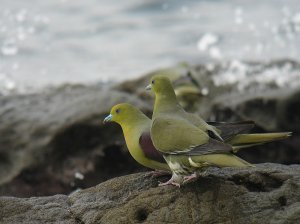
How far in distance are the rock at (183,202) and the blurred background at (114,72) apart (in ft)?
11.0

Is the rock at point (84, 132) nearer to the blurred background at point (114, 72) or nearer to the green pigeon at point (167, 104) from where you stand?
the blurred background at point (114, 72)

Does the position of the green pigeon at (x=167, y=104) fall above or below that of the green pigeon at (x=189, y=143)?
above

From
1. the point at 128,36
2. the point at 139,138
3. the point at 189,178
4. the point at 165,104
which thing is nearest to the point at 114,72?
the point at 128,36

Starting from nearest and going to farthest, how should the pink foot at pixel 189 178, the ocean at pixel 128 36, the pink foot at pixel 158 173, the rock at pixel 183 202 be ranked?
the rock at pixel 183 202 → the pink foot at pixel 189 178 → the pink foot at pixel 158 173 → the ocean at pixel 128 36

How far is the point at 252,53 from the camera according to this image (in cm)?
1538

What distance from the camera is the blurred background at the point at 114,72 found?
331 inches

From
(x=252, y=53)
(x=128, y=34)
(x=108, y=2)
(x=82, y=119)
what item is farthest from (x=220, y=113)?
(x=108, y=2)

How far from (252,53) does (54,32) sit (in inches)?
174

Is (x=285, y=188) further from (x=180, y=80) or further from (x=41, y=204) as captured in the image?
(x=180, y=80)

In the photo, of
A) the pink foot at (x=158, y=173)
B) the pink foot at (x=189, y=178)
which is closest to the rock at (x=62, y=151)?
the pink foot at (x=158, y=173)

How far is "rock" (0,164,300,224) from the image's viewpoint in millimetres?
4484

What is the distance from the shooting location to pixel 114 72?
14.8 m

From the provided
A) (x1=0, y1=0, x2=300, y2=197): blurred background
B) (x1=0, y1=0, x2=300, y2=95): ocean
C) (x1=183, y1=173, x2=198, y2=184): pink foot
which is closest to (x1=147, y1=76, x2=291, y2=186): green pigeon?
(x1=183, y1=173, x2=198, y2=184): pink foot

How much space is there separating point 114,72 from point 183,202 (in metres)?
10.3
